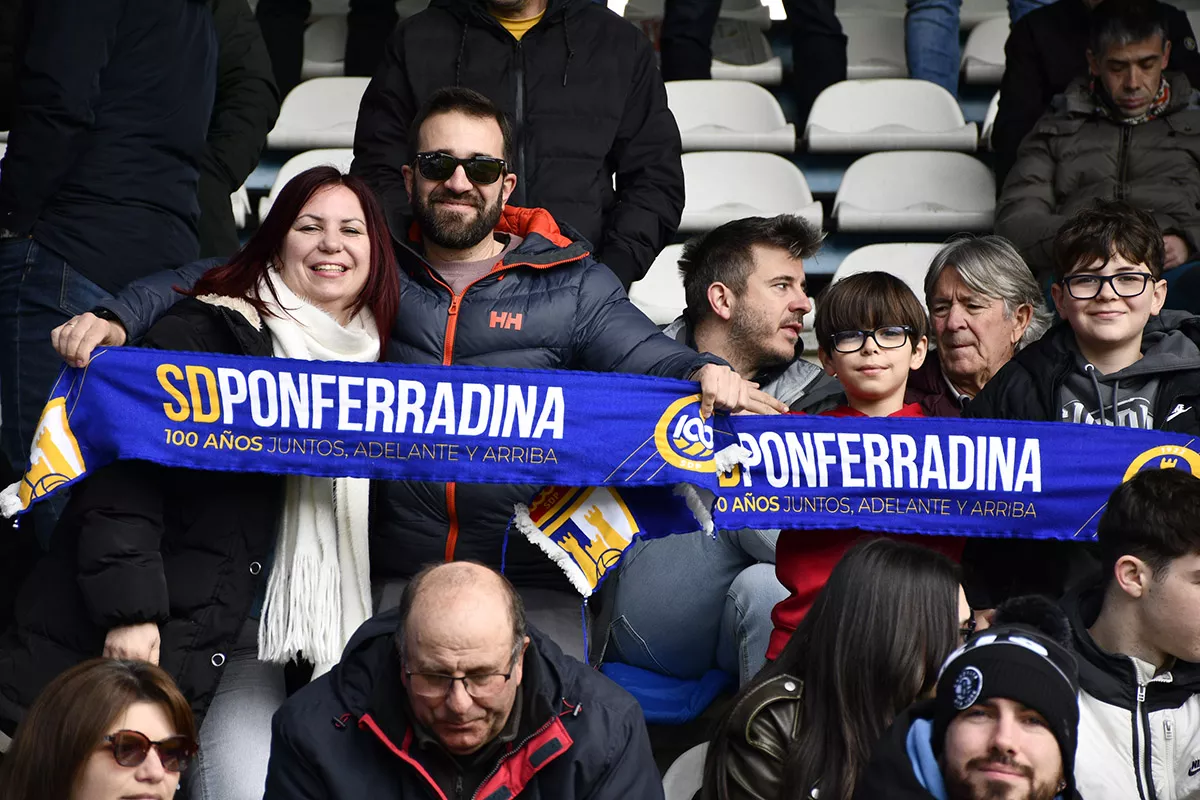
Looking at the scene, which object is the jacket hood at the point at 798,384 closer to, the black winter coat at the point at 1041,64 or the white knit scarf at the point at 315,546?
the white knit scarf at the point at 315,546

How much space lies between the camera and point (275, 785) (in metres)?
3.56

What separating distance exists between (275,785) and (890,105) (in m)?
5.10

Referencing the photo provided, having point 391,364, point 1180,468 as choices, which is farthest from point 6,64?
point 1180,468

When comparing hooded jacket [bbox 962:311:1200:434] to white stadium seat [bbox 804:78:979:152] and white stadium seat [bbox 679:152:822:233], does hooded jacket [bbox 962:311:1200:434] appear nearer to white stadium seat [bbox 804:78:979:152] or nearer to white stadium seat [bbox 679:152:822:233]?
white stadium seat [bbox 679:152:822:233]

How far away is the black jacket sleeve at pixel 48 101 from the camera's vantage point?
4.62m

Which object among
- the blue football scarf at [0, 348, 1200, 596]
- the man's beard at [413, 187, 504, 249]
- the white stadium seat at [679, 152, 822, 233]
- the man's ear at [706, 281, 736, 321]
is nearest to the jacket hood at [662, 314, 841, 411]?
the man's ear at [706, 281, 736, 321]

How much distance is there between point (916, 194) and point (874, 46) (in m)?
1.56

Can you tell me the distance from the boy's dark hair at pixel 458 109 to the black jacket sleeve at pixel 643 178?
2.78 feet

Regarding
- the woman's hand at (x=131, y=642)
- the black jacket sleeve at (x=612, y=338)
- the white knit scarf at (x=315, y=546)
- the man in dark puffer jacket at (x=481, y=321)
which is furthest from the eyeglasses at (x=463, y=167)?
the woman's hand at (x=131, y=642)

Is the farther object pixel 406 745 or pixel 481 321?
pixel 481 321

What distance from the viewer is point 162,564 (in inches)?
149

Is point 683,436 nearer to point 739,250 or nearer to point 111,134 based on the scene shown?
point 739,250

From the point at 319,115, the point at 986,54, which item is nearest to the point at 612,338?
the point at 319,115

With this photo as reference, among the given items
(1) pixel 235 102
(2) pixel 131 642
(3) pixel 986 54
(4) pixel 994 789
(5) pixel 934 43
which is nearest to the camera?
(4) pixel 994 789
